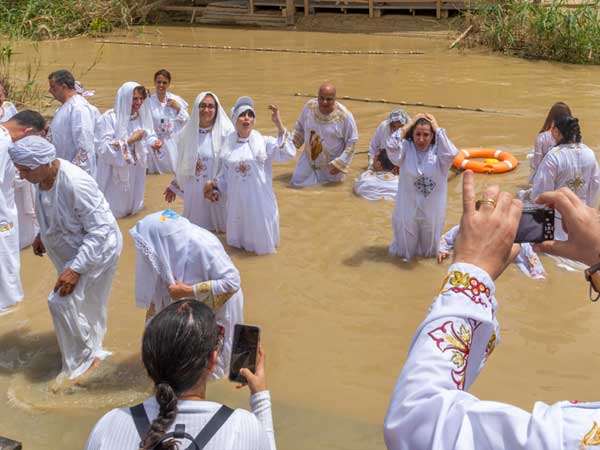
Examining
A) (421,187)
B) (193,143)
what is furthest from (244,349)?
(193,143)

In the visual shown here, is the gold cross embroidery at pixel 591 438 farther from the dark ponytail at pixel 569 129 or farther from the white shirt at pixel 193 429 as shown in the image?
the dark ponytail at pixel 569 129

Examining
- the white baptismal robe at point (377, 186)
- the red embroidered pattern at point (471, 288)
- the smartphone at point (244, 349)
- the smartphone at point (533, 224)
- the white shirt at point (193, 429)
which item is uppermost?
the smartphone at point (533, 224)

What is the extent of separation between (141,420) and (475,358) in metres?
1.04

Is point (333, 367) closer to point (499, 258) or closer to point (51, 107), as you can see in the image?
point (499, 258)

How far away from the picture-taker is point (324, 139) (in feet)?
29.1

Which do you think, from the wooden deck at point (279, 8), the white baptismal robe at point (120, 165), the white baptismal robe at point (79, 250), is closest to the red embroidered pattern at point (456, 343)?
the white baptismal robe at point (79, 250)

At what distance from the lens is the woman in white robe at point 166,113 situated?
353 inches

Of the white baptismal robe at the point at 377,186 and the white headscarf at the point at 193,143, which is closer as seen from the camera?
the white headscarf at the point at 193,143

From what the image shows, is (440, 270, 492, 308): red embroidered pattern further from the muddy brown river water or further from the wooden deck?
the wooden deck

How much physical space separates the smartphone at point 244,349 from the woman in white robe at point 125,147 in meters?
5.37

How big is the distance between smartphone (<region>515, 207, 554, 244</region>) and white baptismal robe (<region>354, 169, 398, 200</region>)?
269 inches

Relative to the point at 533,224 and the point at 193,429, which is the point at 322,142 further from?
the point at 533,224

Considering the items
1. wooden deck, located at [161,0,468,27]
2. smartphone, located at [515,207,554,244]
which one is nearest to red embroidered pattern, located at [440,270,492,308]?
smartphone, located at [515,207,554,244]

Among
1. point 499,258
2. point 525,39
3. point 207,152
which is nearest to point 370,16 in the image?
point 525,39
